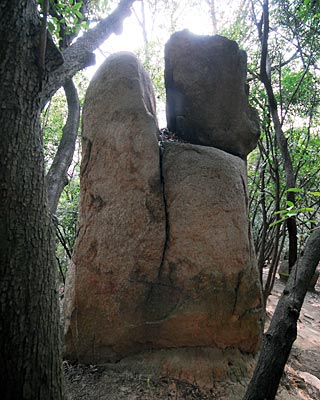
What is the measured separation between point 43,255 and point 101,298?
1.40 meters

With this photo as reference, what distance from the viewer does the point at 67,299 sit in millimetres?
2613

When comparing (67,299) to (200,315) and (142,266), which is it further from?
(200,315)

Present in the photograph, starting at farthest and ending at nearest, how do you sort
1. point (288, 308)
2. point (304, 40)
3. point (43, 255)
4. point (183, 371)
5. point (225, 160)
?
point (304, 40) < point (225, 160) < point (183, 371) < point (288, 308) < point (43, 255)

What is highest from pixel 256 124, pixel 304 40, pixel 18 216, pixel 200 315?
pixel 304 40

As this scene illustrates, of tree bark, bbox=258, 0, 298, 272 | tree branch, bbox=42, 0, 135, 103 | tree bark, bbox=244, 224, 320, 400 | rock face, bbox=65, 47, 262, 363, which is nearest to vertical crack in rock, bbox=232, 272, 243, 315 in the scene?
rock face, bbox=65, 47, 262, 363

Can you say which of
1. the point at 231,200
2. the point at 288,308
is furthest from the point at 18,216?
the point at 231,200

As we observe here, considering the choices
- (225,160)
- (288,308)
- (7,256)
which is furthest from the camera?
(225,160)

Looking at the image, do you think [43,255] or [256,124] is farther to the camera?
[256,124]

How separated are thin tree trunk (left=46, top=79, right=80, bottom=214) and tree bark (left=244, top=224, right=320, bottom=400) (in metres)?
3.12

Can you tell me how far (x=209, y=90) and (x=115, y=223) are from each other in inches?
75.6

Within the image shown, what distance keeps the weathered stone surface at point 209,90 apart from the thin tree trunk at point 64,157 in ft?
6.17

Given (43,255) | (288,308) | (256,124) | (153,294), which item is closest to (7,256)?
(43,255)

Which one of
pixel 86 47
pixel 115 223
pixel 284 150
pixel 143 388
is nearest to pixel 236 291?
pixel 143 388

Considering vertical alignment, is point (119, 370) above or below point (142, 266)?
below
